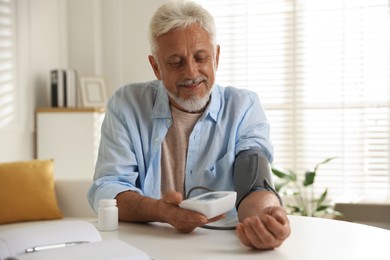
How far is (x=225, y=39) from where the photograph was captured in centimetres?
431

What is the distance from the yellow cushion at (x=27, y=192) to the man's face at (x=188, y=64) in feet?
5.96

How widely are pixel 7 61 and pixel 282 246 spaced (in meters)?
2.94

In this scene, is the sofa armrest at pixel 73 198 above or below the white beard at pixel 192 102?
below

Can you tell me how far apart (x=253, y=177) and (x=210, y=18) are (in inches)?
20.7

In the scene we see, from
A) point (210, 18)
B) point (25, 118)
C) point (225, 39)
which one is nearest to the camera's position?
point (210, 18)

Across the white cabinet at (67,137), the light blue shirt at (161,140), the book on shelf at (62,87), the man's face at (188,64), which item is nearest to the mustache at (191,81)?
the man's face at (188,64)

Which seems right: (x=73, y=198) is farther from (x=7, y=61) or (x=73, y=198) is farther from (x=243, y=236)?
(x=243, y=236)

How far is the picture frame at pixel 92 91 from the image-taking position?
420cm

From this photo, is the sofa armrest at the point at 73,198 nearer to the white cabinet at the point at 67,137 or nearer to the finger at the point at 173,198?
the white cabinet at the point at 67,137

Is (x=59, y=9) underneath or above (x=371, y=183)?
above

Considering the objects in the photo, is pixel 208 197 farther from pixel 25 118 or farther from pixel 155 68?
pixel 25 118

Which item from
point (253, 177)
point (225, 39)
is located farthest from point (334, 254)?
point (225, 39)

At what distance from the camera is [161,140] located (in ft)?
5.81

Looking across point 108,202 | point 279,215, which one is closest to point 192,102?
point 108,202
